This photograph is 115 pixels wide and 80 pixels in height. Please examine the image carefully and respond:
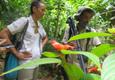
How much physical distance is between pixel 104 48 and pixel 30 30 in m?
3.12

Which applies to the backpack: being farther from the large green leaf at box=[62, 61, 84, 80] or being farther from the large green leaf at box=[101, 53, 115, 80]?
the large green leaf at box=[101, 53, 115, 80]

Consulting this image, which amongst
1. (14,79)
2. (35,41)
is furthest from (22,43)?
(14,79)

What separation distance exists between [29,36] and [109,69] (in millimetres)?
3403

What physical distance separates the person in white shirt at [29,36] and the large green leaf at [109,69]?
10.4 ft

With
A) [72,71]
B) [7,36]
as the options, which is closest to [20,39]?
[7,36]

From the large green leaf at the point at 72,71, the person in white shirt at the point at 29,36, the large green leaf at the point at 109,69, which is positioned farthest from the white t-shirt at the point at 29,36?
the large green leaf at the point at 109,69

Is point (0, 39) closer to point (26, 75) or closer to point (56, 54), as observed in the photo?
point (26, 75)

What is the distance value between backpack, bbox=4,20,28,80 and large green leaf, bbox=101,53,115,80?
308 cm

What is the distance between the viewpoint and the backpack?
3910 millimetres

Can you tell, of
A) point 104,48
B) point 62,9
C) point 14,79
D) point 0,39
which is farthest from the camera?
point 62,9

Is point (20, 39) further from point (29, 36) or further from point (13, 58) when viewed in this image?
point (13, 58)

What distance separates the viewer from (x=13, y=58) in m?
4.02

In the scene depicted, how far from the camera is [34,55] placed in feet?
13.6

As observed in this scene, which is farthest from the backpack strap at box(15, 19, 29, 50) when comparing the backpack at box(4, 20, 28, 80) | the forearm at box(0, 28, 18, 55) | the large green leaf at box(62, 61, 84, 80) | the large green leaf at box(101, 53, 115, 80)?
the large green leaf at box(101, 53, 115, 80)
